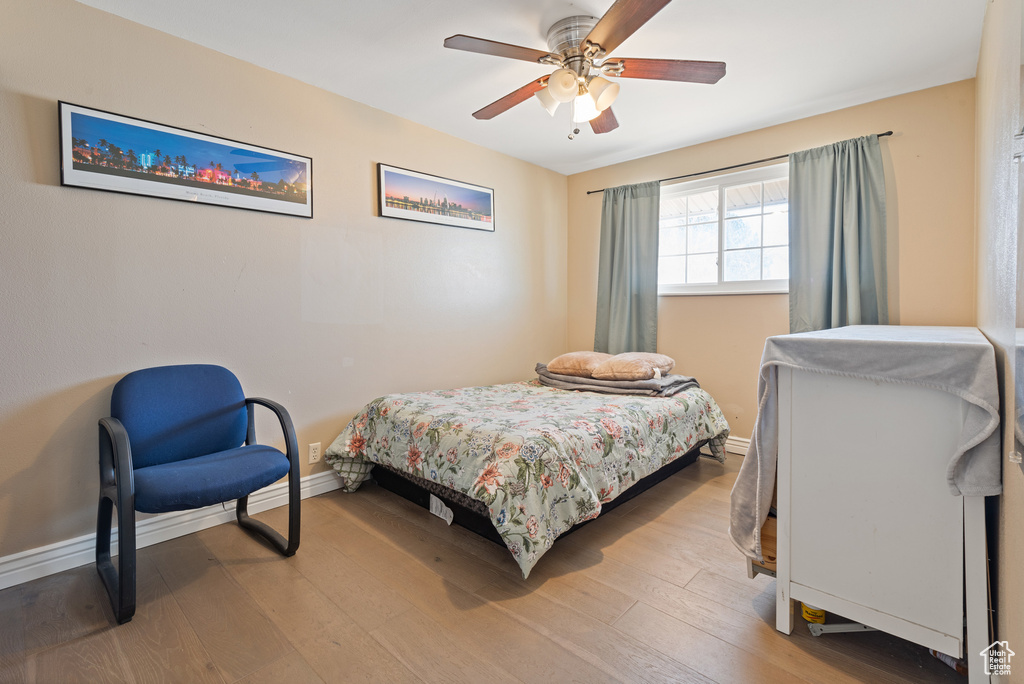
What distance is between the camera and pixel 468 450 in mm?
2078

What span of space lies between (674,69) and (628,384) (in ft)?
5.98

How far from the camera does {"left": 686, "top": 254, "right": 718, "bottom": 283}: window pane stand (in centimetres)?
362

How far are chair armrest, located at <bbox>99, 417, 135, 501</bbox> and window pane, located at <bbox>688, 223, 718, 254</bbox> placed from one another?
3735 mm

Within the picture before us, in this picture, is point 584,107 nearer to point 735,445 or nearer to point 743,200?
point 743,200

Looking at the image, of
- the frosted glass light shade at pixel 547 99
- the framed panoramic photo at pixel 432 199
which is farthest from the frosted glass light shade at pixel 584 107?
the framed panoramic photo at pixel 432 199

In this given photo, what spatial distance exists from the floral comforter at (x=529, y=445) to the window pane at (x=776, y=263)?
1018mm

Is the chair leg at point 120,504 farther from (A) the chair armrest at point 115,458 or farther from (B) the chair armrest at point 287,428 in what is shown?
(B) the chair armrest at point 287,428

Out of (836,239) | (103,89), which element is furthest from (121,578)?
(836,239)

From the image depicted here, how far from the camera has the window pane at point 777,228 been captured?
3.28 metres

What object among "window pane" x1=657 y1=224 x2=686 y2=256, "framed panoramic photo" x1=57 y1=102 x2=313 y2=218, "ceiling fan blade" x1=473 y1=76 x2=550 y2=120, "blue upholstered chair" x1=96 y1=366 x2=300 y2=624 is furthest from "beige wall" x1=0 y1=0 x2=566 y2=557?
"window pane" x1=657 y1=224 x2=686 y2=256

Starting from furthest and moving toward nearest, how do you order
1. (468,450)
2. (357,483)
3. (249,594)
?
(357,483) < (468,450) < (249,594)

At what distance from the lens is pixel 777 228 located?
131 inches

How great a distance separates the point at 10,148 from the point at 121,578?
1771mm

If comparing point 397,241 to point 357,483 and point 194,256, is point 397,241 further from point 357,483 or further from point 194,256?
point 357,483
